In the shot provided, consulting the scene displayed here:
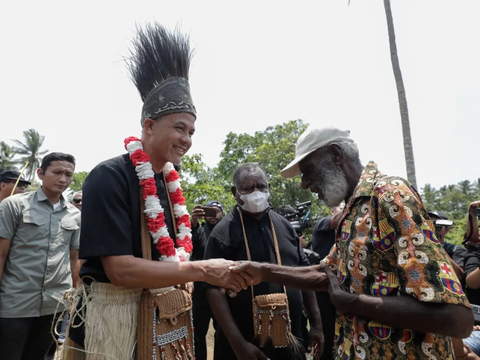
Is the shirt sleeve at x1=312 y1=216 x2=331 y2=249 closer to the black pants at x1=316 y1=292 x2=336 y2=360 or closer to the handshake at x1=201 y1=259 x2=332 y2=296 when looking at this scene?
the black pants at x1=316 y1=292 x2=336 y2=360

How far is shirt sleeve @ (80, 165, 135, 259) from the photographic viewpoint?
210cm

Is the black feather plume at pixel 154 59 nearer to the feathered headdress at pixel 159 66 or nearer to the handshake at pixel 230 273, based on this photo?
the feathered headdress at pixel 159 66

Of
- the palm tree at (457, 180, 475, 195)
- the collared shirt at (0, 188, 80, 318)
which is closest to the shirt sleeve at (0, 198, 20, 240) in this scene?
the collared shirt at (0, 188, 80, 318)

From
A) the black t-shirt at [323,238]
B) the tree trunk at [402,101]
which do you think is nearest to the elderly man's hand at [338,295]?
the black t-shirt at [323,238]

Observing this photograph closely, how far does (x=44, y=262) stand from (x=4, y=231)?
0.50 meters

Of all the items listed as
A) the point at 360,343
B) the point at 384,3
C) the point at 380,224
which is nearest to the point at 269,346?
the point at 360,343

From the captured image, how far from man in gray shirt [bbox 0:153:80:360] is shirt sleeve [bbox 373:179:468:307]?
316 cm

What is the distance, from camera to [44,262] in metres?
4.05

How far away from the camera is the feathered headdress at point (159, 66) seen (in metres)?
2.65

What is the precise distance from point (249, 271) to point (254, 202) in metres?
1.04

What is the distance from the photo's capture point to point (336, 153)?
8.15ft

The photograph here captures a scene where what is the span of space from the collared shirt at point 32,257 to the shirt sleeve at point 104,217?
219 centimetres

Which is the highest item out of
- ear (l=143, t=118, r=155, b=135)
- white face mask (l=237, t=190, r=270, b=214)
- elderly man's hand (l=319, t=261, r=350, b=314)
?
ear (l=143, t=118, r=155, b=135)

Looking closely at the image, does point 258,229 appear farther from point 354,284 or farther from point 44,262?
point 44,262
